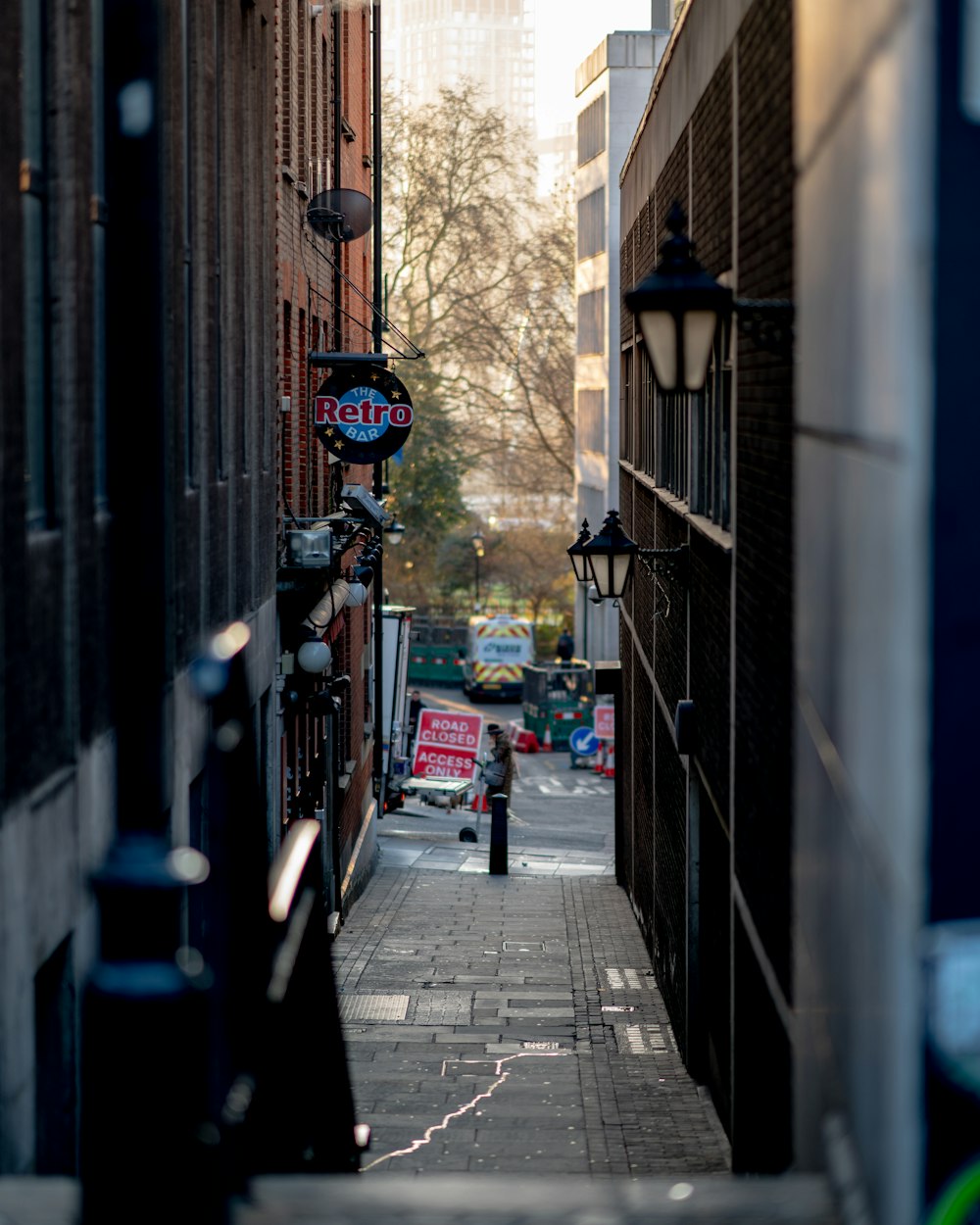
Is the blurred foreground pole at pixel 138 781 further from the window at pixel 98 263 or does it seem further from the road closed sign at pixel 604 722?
the road closed sign at pixel 604 722

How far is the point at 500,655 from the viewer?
2025 inches

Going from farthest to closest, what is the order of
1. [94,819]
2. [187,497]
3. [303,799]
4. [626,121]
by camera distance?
[626,121] → [303,799] → [187,497] → [94,819]

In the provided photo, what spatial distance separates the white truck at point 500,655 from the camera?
51.0 m

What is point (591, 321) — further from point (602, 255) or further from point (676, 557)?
point (676, 557)

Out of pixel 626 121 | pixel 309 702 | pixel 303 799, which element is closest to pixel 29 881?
pixel 309 702

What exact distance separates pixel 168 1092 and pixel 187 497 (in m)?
7.99

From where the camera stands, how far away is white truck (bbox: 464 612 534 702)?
167ft

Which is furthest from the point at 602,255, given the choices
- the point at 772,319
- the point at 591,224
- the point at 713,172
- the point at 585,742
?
the point at 772,319

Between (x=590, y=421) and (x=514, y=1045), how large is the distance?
46074 millimetres

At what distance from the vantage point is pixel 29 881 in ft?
23.3

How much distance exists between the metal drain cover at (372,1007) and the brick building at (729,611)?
6.98ft

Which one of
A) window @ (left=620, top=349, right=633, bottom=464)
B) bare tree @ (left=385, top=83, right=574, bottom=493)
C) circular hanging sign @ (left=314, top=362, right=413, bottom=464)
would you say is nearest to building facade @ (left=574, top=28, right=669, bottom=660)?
bare tree @ (left=385, top=83, right=574, bottom=493)

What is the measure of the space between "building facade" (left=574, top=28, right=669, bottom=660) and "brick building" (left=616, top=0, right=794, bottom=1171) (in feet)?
120

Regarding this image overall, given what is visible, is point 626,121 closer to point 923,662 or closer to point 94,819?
point 94,819
